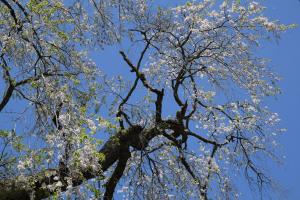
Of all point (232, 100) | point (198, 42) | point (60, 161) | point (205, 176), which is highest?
point (198, 42)

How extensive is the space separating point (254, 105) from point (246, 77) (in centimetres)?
41

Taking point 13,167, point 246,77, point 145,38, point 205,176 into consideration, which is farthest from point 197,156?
point 13,167

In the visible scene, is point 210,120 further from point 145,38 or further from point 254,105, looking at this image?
point 145,38

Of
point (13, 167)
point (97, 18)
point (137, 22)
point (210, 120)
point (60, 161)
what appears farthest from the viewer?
point (210, 120)

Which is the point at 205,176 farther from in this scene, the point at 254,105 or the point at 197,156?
the point at 254,105

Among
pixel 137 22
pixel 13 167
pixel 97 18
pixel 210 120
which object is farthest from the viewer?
pixel 210 120

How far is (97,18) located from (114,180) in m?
2.04

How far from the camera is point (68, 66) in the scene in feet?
20.8

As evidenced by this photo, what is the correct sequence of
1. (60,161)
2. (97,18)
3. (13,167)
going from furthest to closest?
(97,18), (13,167), (60,161)

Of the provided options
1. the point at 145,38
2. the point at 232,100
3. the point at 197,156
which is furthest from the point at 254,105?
the point at 145,38

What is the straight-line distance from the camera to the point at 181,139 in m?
7.04

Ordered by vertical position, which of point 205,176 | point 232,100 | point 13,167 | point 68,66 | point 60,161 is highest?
point 232,100

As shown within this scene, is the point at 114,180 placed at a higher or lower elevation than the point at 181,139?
lower

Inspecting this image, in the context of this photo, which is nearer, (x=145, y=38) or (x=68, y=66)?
(x=68, y=66)
